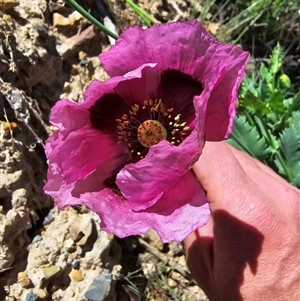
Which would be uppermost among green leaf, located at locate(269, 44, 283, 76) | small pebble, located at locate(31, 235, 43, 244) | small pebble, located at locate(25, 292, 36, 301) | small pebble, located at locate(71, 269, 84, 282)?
green leaf, located at locate(269, 44, 283, 76)

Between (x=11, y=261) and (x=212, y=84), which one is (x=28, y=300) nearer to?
(x=11, y=261)

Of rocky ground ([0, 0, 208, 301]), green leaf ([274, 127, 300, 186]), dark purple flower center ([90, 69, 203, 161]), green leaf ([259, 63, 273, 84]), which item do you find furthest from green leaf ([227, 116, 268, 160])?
dark purple flower center ([90, 69, 203, 161])

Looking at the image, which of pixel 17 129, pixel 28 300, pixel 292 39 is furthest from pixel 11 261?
pixel 292 39

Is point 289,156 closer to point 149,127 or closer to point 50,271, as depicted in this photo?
point 149,127

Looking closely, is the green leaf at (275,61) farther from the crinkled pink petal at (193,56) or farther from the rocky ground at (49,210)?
the crinkled pink petal at (193,56)

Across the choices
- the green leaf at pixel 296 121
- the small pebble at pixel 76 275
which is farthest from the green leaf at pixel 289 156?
the small pebble at pixel 76 275

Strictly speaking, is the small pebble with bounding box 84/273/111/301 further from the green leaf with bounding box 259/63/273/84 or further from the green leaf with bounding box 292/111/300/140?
the green leaf with bounding box 259/63/273/84

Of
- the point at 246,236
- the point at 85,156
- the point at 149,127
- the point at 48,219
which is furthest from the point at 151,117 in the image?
the point at 48,219

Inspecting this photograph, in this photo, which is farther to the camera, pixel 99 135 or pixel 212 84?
pixel 99 135

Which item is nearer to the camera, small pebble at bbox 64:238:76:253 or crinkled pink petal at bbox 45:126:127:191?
crinkled pink petal at bbox 45:126:127:191
